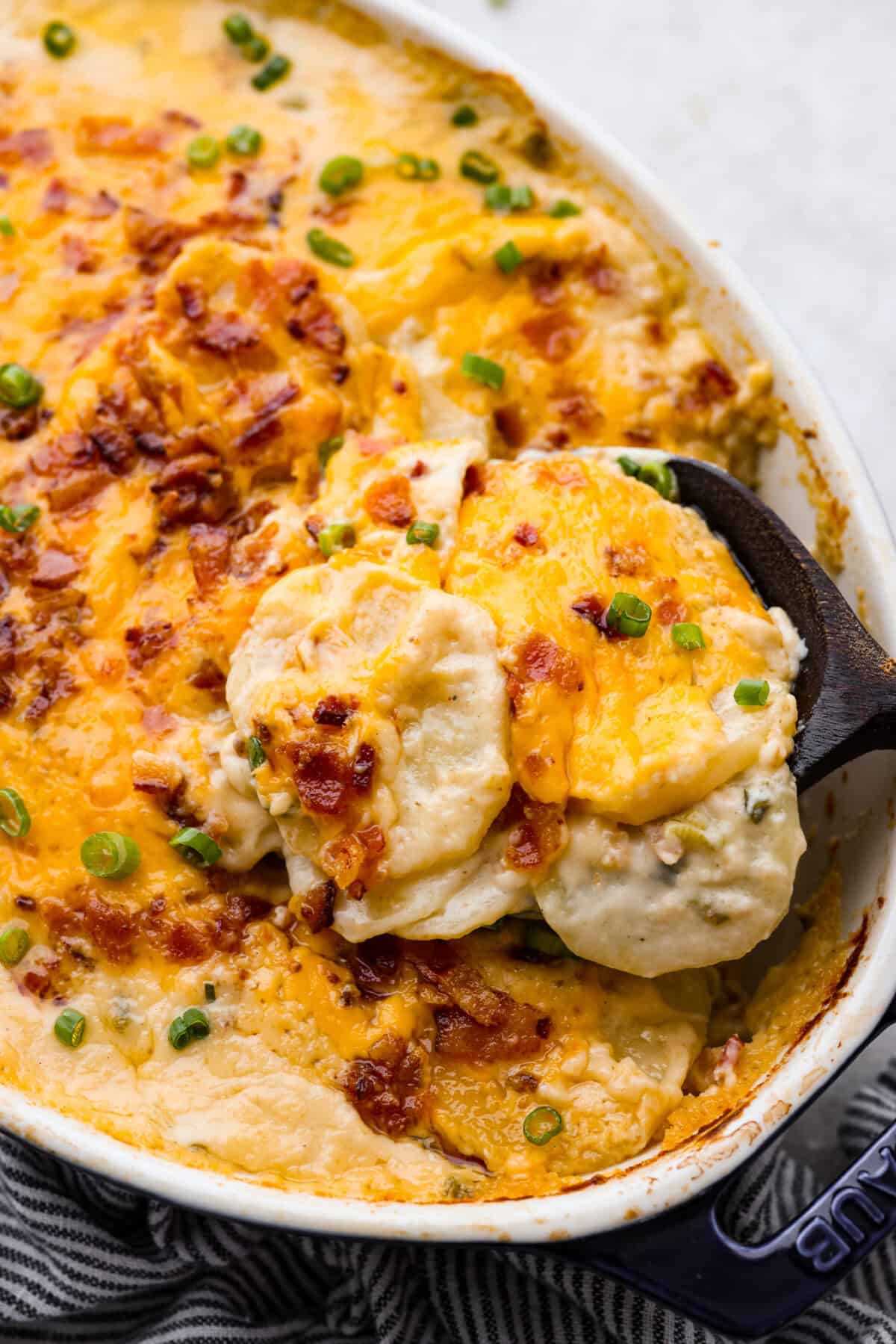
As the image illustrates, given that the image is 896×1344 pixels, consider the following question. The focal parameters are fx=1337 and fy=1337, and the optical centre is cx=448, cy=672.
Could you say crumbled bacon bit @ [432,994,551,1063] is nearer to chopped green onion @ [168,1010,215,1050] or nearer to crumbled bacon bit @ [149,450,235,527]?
chopped green onion @ [168,1010,215,1050]

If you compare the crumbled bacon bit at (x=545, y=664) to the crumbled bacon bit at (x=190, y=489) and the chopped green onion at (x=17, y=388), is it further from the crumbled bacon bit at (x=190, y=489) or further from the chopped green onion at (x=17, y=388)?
the chopped green onion at (x=17, y=388)

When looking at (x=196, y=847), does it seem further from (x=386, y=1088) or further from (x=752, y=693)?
(x=752, y=693)

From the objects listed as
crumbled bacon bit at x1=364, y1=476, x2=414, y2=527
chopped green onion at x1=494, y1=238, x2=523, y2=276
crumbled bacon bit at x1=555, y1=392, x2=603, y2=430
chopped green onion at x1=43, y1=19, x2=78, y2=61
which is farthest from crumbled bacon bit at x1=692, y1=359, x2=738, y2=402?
chopped green onion at x1=43, y1=19, x2=78, y2=61

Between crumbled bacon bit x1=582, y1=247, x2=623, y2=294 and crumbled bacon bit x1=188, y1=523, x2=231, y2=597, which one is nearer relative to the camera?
crumbled bacon bit x1=188, y1=523, x2=231, y2=597

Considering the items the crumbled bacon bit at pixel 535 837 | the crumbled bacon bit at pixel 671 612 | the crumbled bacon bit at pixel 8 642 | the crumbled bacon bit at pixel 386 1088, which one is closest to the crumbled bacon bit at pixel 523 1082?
the crumbled bacon bit at pixel 386 1088

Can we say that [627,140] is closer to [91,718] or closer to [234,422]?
[234,422]

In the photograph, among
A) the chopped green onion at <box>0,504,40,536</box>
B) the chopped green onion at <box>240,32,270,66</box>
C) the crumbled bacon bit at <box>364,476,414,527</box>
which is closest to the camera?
the crumbled bacon bit at <box>364,476,414,527</box>
